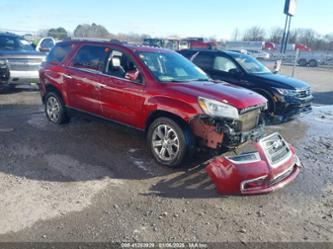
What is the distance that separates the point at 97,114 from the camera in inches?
211

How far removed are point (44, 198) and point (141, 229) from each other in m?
1.29

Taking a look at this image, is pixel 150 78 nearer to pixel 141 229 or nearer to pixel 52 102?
pixel 141 229

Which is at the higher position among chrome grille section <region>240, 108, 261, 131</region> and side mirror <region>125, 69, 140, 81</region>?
side mirror <region>125, 69, 140, 81</region>

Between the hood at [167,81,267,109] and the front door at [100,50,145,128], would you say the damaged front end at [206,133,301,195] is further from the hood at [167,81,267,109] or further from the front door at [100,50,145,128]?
the front door at [100,50,145,128]

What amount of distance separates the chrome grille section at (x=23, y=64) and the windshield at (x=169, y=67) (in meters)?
6.07

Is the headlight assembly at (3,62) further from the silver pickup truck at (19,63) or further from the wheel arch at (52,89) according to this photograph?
the wheel arch at (52,89)

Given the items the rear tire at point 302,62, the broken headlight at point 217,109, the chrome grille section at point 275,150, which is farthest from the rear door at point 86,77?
the rear tire at point 302,62

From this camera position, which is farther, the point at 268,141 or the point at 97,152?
the point at 97,152

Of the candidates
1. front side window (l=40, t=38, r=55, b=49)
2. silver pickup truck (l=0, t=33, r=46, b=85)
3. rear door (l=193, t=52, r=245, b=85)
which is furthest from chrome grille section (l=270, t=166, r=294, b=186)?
front side window (l=40, t=38, r=55, b=49)

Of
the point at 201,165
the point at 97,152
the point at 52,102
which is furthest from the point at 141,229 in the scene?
the point at 52,102

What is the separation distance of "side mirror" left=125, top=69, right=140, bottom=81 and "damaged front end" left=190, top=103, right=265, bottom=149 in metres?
1.26

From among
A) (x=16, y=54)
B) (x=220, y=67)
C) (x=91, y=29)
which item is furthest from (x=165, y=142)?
(x=91, y=29)

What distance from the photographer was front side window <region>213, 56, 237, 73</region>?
800 centimetres

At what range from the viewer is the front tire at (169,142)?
4152 mm
